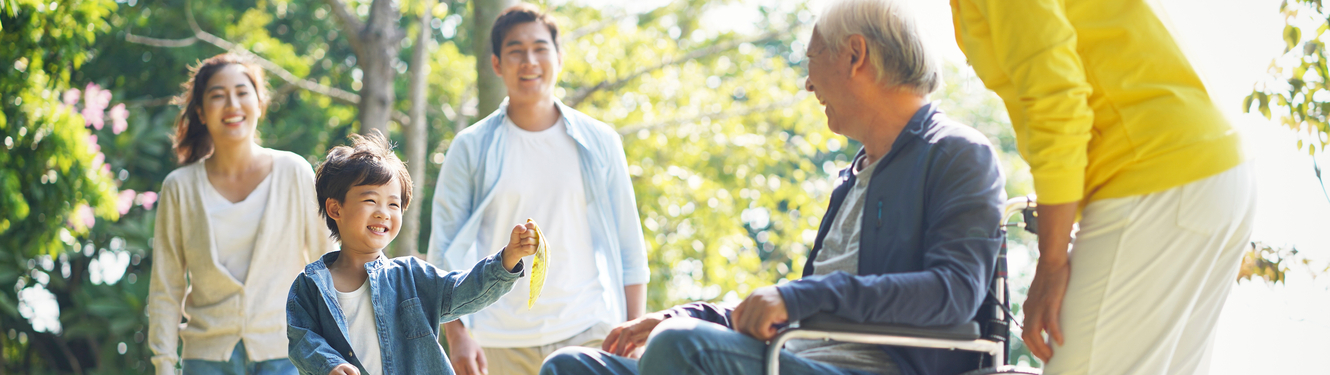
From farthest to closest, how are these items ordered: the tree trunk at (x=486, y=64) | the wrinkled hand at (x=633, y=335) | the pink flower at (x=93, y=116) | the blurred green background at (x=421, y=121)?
the blurred green background at (x=421, y=121), the pink flower at (x=93, y=116), the tree trunk at (x=486, y=64), the wrinkled hand at (x=633, y=335)

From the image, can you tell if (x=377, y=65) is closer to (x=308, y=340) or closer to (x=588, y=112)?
(x=588, y=112)

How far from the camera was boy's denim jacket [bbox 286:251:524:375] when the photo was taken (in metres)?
1.84

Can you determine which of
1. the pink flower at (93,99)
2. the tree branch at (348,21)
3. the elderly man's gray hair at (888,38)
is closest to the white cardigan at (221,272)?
the elderly man's gray hair at (888,38)

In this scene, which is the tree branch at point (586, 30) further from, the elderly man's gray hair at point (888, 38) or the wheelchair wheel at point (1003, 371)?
the wheelchair wheel at point (1003, 371)

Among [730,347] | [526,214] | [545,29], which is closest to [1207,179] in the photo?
[730,347]

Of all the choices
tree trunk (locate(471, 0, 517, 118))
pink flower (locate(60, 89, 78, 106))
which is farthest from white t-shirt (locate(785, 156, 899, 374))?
pink flower (locate(60, 89, 78, 106))

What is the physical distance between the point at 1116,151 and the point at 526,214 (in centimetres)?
163

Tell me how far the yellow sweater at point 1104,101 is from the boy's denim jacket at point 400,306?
1001 mm

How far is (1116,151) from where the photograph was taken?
1521mm

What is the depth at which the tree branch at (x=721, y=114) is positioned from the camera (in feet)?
24.5

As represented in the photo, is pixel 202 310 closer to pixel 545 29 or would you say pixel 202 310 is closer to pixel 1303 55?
pixel 545 29

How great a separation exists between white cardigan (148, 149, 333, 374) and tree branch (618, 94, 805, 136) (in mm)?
4772

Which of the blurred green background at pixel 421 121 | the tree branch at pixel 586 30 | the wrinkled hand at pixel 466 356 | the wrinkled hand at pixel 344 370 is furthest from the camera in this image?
the tree branch at pixel 586 30

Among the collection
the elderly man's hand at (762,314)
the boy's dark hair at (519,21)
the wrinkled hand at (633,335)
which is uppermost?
the boy's dark hair at (519,21)
